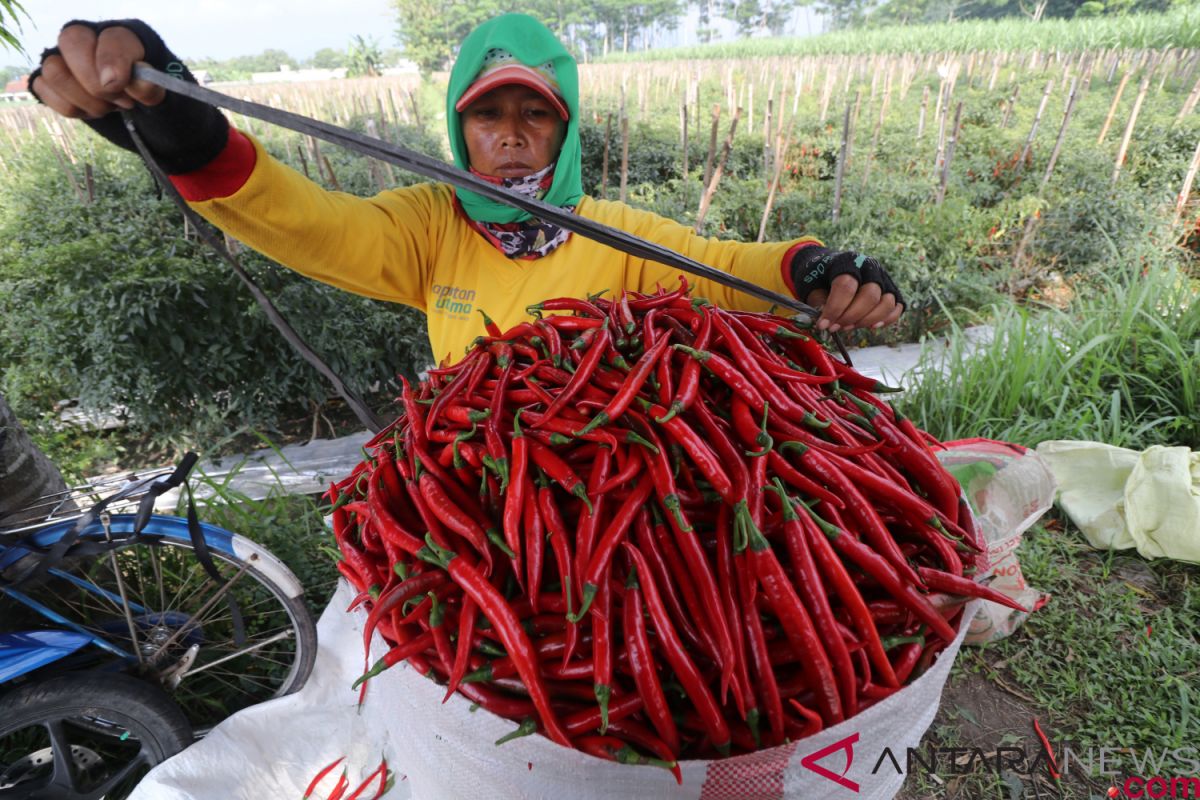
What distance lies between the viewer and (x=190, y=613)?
262 cm

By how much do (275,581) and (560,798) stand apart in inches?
65.4

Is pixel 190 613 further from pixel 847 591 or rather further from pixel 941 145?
pixel 941 145

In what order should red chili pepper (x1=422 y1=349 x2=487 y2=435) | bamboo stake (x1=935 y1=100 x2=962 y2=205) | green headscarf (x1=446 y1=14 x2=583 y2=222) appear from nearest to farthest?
red chili pepper (x1=422 y1=349 x2=487 y2=435) → green headscarf (x1=446 y1=14 x2=583 y2=222) → bamboo stake (x1=935 y1=100 x2=962 y2=205)

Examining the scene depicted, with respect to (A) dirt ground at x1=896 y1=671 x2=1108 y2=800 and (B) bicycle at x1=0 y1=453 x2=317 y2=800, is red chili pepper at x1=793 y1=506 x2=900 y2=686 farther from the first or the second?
(B) bicycle at x1=0 y1=453 x2=317 y2=800

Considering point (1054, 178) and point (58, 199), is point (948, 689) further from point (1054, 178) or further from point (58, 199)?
point (1054, 178)

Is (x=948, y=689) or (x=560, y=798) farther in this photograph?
(x=948, y=689)

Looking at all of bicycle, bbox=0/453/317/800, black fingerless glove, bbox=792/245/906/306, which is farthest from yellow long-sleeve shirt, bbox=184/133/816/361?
bicycle, bbox=0/453/317/800

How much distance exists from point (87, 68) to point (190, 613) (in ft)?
7.53

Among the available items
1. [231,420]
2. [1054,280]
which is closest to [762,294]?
[231,420]

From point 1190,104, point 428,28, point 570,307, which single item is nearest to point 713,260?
point 570,307

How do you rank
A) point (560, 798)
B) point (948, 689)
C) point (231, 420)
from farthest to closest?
point (231, 420) < point (948, 689) < point (560, 798)

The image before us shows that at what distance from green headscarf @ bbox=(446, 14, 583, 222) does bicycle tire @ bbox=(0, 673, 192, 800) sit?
2.04 m

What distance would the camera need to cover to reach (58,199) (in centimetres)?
475

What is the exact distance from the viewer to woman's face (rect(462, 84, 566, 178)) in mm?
2006
